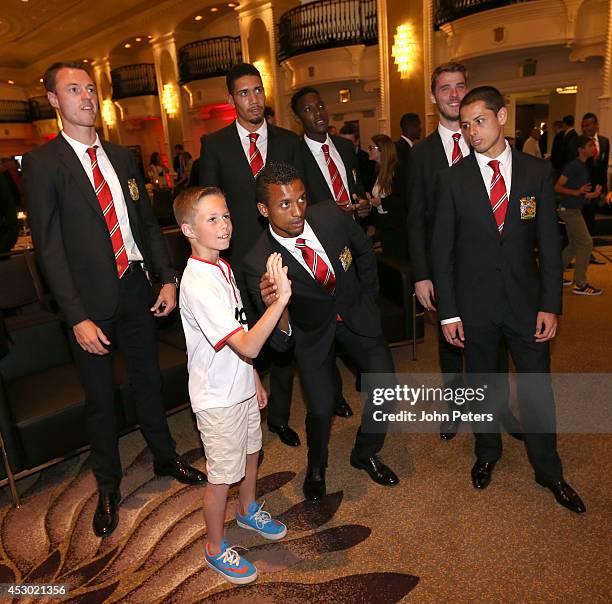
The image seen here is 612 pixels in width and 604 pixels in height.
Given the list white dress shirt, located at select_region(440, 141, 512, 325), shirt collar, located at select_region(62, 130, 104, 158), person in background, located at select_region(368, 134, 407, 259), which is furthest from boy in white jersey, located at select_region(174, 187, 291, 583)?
Answer: person in background, located at select_region(368, 134, 407, 259)

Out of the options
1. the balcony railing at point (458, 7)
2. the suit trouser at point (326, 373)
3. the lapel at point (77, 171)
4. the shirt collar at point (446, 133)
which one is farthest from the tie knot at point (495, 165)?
the balcony railing at point (458, 7)

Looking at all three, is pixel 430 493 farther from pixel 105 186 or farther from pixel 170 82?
pixel 170 82

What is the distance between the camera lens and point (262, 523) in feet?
7.43

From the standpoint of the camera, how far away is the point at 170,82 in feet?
53.6

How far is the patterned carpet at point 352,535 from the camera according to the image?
1.96 meters

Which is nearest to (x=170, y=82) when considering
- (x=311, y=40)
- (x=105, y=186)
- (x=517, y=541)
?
(x=311, y=40)

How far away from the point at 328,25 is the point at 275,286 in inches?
443

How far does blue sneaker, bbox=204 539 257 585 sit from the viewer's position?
2010 mm

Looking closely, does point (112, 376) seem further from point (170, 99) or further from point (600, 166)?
point (170, 99)

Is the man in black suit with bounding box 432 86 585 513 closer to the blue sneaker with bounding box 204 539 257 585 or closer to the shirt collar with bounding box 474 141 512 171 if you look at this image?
the shirt collar with bounding box 474 141 512 171

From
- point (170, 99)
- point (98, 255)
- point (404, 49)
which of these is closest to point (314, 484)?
point (98, 255)

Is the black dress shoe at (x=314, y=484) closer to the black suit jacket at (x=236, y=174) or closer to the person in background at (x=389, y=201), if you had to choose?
the black suit jacket at (x=236, y=174)

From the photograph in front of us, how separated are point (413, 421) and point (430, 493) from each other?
0.69 m

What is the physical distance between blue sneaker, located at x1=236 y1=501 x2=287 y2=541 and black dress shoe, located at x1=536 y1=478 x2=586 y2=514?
3.89 feet
